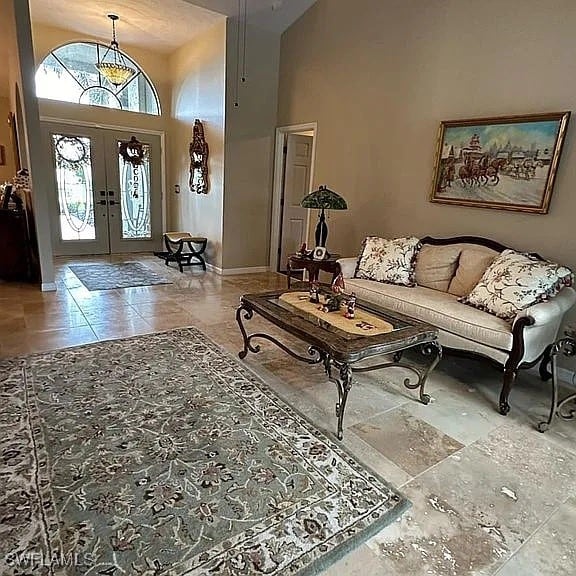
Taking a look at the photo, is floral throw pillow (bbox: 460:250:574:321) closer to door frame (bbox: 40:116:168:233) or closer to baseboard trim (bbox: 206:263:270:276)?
baseboard trim (bbox: 206:263:270:276)

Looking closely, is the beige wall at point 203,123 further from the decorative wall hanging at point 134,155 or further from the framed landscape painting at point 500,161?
the framed landscape painting at point 500,161

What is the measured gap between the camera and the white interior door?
6117 millimetres

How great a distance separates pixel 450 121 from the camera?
3.83 metres

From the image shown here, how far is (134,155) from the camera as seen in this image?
285 inches

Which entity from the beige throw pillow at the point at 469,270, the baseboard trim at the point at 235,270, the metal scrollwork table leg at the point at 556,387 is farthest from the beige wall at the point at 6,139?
the metal scrollwork table leg at the point at 556,387

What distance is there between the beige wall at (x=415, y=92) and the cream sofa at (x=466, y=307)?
0.33 meters

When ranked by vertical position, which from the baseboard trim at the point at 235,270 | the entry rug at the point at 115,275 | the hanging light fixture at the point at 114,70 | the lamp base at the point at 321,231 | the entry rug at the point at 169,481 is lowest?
the entry rug at the point at 115,275

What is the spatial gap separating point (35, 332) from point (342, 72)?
4.39 m

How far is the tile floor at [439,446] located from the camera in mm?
1600

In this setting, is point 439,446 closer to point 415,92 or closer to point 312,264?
point 312,264

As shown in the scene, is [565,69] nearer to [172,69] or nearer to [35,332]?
[35,332]

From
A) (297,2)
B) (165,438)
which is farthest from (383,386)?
(297,2)

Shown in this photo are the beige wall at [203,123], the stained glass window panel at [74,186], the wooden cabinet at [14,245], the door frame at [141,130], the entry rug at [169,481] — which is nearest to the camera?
the entry rug at [169,481]

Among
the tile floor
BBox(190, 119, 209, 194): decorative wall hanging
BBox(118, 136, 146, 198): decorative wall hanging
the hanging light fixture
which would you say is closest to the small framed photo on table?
the tile floor
